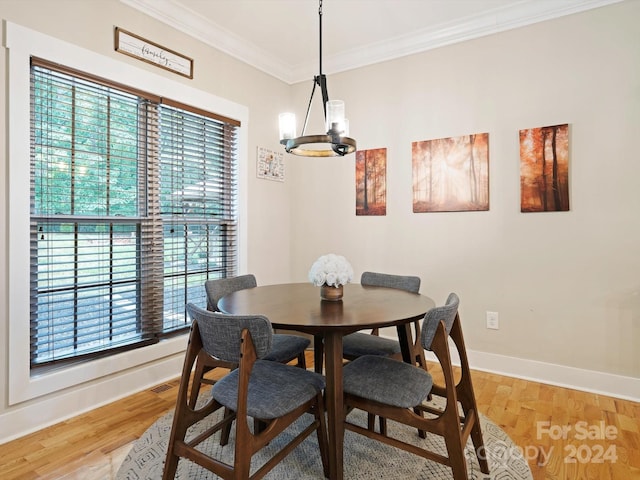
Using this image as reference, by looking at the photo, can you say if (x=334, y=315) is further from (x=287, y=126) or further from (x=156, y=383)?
(x=156, y=383)

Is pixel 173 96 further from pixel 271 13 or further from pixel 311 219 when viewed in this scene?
pixel 311 219

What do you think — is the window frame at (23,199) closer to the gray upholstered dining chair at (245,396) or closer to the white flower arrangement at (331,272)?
the gray upholstered dining chair at (245,396)

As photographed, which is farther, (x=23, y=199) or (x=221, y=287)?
(x=221, y=287)

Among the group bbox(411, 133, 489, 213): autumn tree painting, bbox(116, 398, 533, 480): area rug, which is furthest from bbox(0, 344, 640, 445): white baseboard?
bbox(411, 133, 489, 213): autumn tree painting

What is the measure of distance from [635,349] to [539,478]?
4.57ft

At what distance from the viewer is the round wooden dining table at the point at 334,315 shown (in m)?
1.60

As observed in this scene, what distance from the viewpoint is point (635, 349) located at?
2.52 m

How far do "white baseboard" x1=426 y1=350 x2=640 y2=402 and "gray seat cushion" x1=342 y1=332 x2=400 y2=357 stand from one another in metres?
1.23

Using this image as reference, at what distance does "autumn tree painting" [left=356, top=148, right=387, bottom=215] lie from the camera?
342 centimetres

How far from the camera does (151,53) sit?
8.73 feet

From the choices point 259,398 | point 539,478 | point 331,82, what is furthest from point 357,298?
point 331,82

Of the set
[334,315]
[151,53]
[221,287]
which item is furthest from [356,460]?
[151,53]

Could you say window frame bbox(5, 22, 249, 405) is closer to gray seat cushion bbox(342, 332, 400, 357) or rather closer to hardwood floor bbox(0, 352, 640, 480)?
hardwood floor bbox(0, 352, 640, 480)

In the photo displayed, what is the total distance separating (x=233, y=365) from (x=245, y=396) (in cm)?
62
